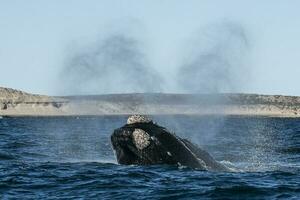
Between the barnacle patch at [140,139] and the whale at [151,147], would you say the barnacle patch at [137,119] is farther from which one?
the barnacle patch at [140,139]

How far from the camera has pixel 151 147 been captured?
2348cm

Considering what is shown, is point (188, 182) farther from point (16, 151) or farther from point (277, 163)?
point (16, 151)

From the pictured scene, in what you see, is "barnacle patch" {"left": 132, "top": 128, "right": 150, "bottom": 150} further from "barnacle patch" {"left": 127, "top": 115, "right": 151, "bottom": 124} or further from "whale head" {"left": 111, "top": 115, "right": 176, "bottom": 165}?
"barnacle patch" {"left": 127, "top": 115, "right": 151, "bottom": 124}

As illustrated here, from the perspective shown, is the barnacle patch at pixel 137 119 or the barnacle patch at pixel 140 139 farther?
the barnacle patch at pixel 137 119

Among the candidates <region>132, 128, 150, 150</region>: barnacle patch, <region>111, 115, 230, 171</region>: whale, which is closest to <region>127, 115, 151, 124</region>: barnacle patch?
<region>111, 115, 230, 171</region>: whale

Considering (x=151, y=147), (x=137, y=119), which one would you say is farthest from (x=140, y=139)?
(x=137, y=119)

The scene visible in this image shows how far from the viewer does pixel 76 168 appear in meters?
25.8

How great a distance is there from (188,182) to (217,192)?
1.62 metres

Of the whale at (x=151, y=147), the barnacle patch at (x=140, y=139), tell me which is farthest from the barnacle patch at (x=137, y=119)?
the barnacle patch at (x=140, y=139)

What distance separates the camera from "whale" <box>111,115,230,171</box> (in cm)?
2327

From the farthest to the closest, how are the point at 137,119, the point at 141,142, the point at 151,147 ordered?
the point at 137,119, the point at 151,147, the point at 141,142

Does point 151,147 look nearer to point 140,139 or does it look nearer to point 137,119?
point 140,139

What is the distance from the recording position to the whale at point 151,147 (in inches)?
916

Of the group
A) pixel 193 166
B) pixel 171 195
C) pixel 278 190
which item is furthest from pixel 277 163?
pixel 171 195
